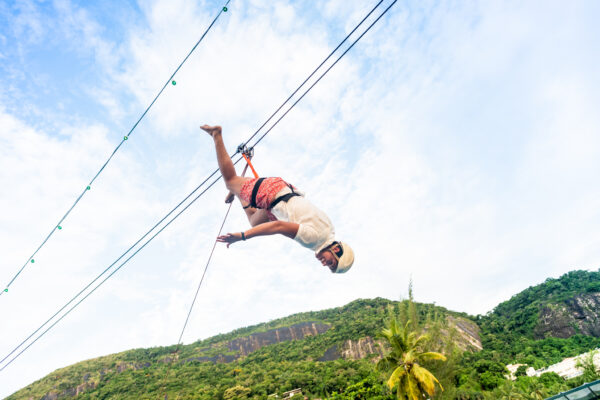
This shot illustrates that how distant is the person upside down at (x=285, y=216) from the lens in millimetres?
3240

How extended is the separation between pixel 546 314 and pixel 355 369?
5551 centimetres

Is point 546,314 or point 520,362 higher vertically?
point 546,314

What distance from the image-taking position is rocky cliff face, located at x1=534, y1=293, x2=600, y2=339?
A: 74812 mm

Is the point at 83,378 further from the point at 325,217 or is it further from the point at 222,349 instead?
the point at 325,217

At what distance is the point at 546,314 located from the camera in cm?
8238

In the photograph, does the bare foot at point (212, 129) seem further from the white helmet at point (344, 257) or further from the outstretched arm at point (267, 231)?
the white helmet at point (344, 257)

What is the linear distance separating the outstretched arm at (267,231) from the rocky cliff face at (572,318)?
9636cm

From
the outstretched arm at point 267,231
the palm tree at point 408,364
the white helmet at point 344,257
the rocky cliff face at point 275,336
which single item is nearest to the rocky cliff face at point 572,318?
the rocky cliff face at point 275,336

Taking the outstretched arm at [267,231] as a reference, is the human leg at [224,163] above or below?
above

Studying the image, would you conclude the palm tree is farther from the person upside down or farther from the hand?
the hand

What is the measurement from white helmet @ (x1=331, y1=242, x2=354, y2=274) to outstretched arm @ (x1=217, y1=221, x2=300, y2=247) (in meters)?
0.49

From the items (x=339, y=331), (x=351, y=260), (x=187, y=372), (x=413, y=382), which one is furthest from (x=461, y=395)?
(x=187, y=372)

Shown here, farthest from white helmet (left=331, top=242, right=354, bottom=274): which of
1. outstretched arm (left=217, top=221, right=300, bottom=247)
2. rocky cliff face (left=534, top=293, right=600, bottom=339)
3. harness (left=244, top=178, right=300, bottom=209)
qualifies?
rocky cliff face (left=534, top=293, right=600, bottom=339)

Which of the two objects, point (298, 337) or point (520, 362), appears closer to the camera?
point (520, 362)
